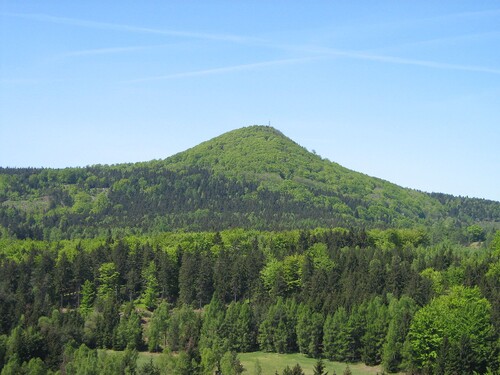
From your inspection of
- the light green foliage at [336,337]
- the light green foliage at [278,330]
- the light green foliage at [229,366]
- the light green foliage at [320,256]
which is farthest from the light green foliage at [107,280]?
the light green foliage at [229,366]

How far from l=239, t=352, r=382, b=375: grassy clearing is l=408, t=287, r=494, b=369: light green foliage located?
777 centimetres

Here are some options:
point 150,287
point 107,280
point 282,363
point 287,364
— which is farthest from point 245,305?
point 107,280

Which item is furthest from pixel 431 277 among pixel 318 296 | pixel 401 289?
pixel 318 296

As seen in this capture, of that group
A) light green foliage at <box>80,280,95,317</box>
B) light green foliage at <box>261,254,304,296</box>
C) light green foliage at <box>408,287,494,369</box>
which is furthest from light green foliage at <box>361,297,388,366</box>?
light green foliage at <box>80,280,95,317</box>

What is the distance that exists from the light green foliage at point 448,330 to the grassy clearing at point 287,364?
25.5 ft

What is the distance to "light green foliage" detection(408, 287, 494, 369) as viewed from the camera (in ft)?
308

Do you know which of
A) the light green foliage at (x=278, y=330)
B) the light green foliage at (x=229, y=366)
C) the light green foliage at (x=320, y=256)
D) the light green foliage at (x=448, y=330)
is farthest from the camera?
the light green foliage at (x=320, y=256)

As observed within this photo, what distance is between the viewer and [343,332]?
106m

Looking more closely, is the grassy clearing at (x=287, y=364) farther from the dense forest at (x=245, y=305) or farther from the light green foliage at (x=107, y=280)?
the light green foliage at (x=107, y=280)

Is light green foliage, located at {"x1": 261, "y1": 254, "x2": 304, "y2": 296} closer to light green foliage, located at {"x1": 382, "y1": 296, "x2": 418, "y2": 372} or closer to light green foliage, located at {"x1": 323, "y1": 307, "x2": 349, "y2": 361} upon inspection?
light green foliage, located at {"x1": 323, "y1": 307, "x2": 349, "y2": 361}

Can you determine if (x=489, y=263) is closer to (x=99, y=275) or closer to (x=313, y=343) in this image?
(x=313, y=343)

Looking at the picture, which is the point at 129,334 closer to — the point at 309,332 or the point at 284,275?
the point at 309,332

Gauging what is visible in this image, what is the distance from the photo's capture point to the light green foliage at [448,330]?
93.8 m

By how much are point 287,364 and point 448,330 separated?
25578mm
